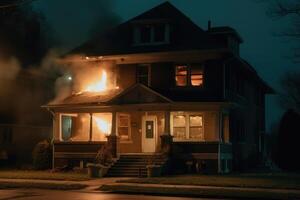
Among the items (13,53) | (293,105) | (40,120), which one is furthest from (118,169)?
(293,105)

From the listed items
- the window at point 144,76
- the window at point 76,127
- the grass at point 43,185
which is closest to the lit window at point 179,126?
the window at point 144,76

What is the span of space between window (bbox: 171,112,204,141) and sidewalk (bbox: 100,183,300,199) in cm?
882

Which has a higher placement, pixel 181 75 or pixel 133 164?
pixel 181 75

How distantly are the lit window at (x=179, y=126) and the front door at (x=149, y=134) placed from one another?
113 centimetres

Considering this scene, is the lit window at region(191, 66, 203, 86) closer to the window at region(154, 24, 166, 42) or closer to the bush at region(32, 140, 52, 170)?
the window at region(154, 24, 166, 42)

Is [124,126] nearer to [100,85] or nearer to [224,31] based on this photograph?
[100,85]

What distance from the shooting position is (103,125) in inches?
1372

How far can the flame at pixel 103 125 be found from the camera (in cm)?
3462

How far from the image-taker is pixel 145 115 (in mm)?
33469

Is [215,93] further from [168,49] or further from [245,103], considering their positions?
[245,103]

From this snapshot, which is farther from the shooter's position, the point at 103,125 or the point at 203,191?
the point at 103,125

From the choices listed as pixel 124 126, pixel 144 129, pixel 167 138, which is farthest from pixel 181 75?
pixel 124 126

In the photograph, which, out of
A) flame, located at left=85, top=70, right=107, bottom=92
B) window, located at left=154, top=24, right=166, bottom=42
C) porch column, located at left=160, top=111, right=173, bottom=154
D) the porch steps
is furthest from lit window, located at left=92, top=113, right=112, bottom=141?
window, located at left=154, top=24, right=166, bottom=42

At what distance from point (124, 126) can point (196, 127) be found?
170 inches
